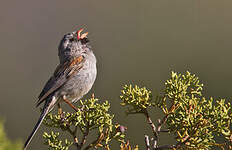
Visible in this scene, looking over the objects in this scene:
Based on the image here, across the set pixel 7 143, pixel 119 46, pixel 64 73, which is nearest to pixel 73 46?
pixel 64 73

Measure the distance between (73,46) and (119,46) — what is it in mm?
16257

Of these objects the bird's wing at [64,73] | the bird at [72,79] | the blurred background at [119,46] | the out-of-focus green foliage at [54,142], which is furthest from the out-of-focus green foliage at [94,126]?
the blurred background at [119,46]

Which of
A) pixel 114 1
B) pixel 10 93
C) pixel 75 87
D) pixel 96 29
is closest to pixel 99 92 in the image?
pixel 10 93

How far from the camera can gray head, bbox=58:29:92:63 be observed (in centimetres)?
782

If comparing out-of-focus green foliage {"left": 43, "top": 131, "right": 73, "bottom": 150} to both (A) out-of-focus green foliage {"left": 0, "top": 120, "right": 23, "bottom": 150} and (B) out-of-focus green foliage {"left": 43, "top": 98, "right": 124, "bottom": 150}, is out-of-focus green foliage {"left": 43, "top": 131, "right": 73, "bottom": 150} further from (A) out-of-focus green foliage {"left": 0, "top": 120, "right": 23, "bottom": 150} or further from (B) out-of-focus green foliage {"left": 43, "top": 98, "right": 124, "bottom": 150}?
(A) out-of-focus green foliage {"left": 0, "top": 120, "right": 23, "bottom": 150}

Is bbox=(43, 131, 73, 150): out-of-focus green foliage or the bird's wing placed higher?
the bird's wing

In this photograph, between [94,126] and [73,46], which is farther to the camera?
[73,46]

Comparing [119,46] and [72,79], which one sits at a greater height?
[72,79]

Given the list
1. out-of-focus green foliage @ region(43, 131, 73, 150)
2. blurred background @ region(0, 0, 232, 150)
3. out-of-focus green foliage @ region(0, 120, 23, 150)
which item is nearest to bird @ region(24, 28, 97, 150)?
blurred background @ region(0, 0, 232, 150)

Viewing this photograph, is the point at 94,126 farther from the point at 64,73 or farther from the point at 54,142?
the point at 64,73

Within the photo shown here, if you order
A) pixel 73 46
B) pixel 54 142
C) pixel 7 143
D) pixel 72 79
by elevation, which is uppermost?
pixel 73 46

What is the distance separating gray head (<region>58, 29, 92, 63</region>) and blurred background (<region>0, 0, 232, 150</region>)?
74.2 inches

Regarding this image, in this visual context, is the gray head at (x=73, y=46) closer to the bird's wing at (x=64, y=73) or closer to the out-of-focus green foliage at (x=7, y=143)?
the bird's wing at (x=64, y=73)

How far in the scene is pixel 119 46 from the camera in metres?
24.1
